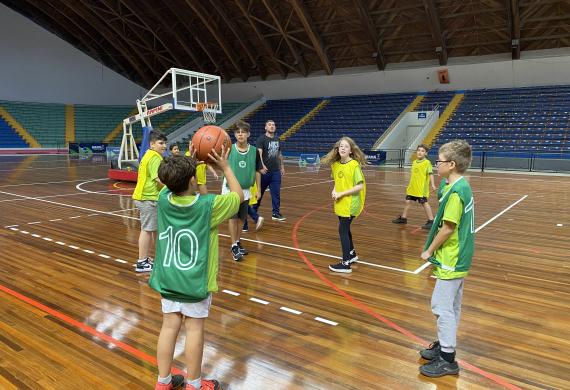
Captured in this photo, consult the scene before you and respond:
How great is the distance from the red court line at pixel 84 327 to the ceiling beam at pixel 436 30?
63.4 ft

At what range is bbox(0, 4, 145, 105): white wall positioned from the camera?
2873 cm

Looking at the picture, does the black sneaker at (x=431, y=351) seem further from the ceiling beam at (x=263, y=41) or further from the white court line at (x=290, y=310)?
the ceiling beam at (x=263, y=41)

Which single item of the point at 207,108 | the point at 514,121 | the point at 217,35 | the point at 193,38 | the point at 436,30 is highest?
the point at 193,38

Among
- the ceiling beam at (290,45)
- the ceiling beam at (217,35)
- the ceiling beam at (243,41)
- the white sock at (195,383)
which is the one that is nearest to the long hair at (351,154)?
the white sock at (195,383)

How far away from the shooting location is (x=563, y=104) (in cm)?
2125

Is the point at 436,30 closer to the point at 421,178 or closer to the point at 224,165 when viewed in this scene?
the point at 421,178

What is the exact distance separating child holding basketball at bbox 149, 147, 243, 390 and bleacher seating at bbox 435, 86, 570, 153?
1964 cm

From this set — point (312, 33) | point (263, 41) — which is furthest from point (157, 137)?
point (263, 41)

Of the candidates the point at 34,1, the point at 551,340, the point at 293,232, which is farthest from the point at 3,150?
the point at 551,340

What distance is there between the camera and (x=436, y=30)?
2091 centimetres

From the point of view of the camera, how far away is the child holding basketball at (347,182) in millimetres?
4777

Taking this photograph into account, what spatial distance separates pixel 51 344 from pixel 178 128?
2832 cm

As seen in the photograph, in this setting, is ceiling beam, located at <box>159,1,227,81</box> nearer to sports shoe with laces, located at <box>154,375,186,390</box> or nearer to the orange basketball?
the orange basketball

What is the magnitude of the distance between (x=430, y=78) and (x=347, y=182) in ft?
73.2
